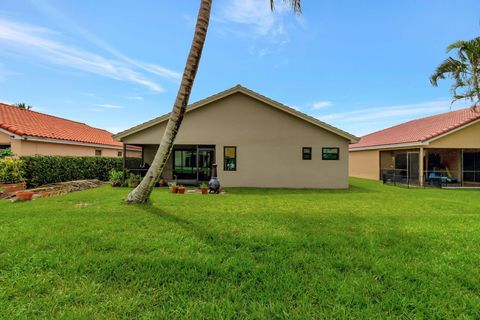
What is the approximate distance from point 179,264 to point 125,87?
1697 cm

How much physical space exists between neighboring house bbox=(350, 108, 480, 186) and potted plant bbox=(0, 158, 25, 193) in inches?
871

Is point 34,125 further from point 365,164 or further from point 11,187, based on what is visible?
point 365,164

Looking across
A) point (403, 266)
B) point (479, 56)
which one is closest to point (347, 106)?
point (479, 56)

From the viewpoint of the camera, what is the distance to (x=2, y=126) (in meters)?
13.4

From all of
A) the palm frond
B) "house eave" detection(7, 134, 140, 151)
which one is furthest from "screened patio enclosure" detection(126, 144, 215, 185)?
the palm frond

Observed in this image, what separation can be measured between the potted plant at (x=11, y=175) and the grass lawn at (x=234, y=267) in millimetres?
5817

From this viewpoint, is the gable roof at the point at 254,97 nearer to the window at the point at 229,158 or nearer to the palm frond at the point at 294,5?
the window at the point at 229,158

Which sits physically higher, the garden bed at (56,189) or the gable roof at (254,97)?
the gable roof at (254,97)

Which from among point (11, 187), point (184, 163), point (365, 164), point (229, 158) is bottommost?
point (11, 187)

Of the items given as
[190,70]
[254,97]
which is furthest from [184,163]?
[190,70]

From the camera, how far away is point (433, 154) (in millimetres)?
20453

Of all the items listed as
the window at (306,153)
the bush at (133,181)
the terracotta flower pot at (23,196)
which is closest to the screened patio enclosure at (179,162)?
the bush at (133,181)

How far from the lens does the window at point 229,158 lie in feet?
49.1

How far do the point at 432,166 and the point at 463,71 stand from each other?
27.4 feet
